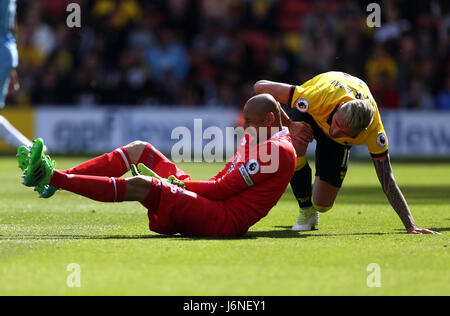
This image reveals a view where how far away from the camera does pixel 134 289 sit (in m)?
5.12

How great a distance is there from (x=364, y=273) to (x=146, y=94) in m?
17.1

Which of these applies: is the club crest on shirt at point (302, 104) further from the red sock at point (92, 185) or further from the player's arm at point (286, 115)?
the red sock at point (92, 185)

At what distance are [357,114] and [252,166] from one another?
1072mm

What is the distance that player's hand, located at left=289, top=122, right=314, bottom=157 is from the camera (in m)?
8.15

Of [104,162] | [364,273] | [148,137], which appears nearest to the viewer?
[364,273]

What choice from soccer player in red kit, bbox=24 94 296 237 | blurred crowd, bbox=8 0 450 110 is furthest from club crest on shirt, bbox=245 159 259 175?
blurred crowd, bbox=8 0 450 110

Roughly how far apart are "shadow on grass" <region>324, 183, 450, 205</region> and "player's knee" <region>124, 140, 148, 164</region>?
165 inches

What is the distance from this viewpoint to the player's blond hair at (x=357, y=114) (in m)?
7.32

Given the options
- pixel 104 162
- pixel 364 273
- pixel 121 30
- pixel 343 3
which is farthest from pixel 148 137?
pixel 364 273

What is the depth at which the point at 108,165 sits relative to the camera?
748cm

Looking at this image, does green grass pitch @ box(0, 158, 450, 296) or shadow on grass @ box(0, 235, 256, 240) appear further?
shadow on grass @ box(0, 235, 256, 240)

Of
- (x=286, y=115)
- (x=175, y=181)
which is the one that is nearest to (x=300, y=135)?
(x=286, y=115)

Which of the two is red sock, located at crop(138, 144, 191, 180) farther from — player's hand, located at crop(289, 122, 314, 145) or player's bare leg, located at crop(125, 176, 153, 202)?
player's hand, located at crop(289, 122, 314, 145)
